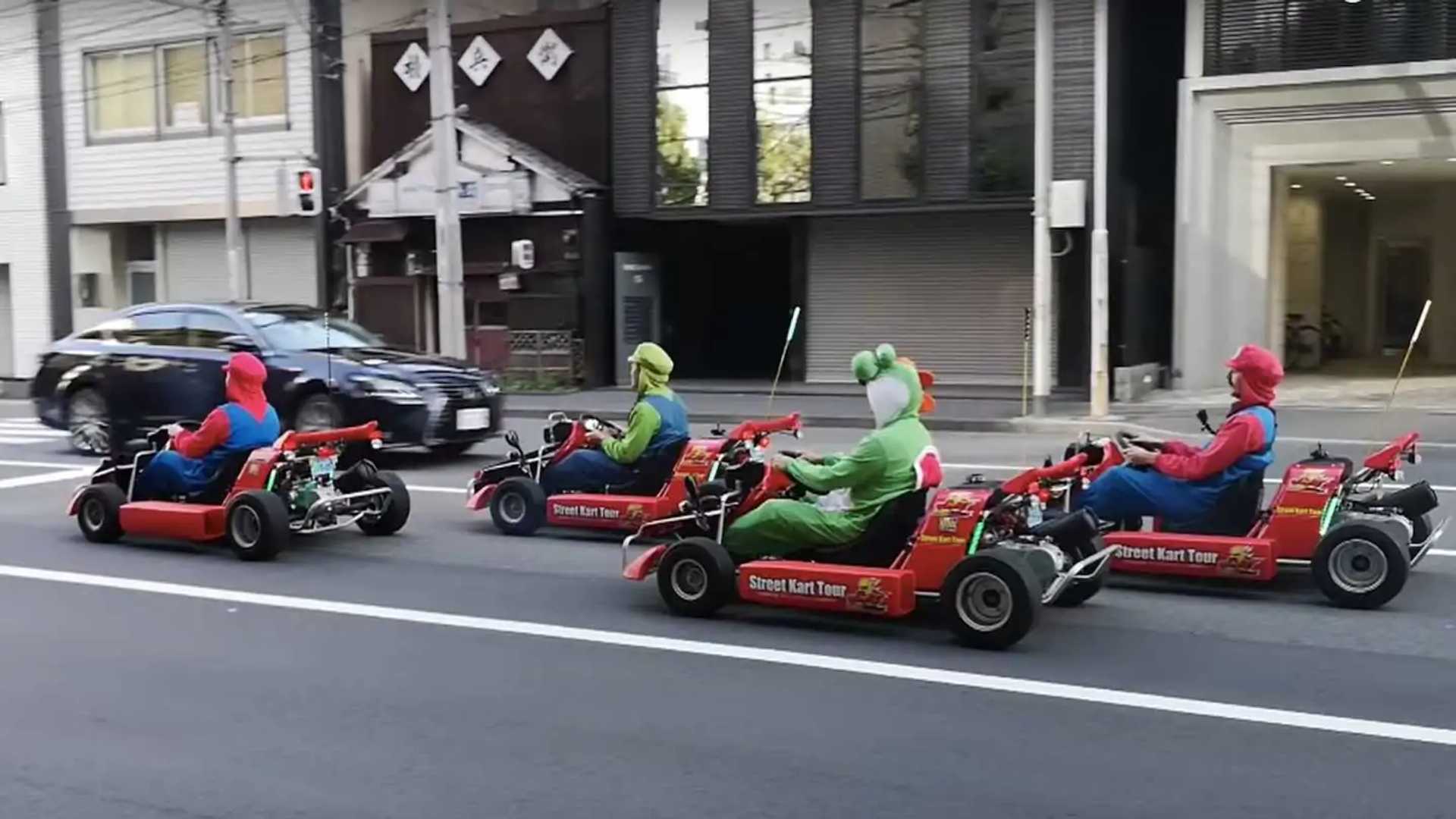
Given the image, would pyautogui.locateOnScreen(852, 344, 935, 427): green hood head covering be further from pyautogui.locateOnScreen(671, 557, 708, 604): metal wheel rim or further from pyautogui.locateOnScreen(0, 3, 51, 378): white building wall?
pyautogui.locateOnScreen(0, 3, 51, 378): white building wall

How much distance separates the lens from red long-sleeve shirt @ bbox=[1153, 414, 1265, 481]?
325 inches

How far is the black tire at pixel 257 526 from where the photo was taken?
31.6ft

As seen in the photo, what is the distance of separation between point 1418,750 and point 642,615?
3.96m

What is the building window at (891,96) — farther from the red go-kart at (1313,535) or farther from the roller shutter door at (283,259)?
the red go-kart at (1313,535)

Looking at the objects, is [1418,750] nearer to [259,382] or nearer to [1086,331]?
[259,382]

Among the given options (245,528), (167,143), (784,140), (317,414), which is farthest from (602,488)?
(167,143)

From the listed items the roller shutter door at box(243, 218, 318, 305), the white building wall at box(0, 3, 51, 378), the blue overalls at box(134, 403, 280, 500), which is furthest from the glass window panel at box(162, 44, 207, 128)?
the blue overalls at box(134, 403, 280, 500)

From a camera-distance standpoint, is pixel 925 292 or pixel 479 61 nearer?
pixel 925 292

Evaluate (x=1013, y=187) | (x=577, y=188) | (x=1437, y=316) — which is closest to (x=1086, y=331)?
(x=1013, y=187)

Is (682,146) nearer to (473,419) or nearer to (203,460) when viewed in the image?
(473,419)

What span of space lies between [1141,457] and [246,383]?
595 centimetres

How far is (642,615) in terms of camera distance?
26.6 feet

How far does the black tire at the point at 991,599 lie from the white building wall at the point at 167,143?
2224 centimetres

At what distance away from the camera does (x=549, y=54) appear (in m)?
25.3
